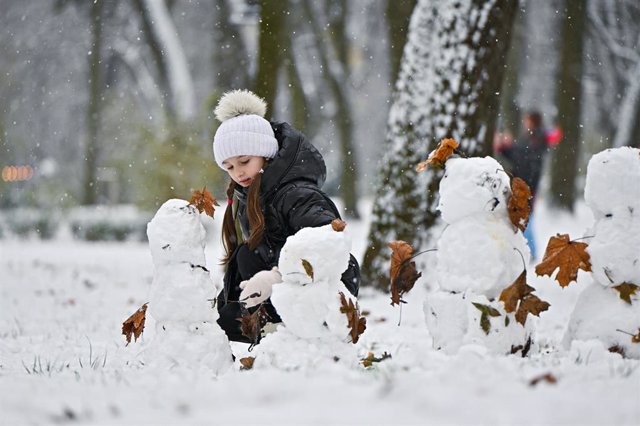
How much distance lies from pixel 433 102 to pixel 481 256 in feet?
11.8

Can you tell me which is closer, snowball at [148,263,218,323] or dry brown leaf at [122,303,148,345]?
snowball at [148,263,218,323]

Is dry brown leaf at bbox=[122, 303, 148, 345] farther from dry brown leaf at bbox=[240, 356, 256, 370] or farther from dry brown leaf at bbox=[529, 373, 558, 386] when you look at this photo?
dry brown leaf at bbox=[529, 373, 558, 386]

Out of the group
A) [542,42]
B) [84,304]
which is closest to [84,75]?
[542,42]

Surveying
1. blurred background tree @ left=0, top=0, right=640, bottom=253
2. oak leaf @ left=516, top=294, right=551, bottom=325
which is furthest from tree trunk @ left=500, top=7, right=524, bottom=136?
oak leaf @ left=516, top=294, right=551, bottom=325

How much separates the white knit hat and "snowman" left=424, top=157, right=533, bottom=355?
103 centimetres

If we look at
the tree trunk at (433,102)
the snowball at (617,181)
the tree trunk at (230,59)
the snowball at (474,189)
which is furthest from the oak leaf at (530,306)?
the tree trunk at (230,59)

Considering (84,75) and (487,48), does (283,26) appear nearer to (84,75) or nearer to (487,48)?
(487,48)

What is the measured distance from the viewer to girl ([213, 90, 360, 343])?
3.74 m

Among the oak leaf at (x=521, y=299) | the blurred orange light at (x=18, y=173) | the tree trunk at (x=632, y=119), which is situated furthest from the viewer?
the blurred orange light at (x=18, y=173)

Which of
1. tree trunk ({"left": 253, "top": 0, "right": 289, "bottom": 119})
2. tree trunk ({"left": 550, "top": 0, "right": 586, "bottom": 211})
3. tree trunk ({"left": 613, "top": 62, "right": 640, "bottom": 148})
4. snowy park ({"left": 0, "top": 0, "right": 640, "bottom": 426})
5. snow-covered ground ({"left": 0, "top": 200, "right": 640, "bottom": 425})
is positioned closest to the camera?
snow-covered ground ({"left": 0, "top": 200, "right": 640, "bottom": 425})

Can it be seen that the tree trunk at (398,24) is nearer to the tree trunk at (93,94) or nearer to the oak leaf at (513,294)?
the oak leaf at (513,294)

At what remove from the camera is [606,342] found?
3193 mm

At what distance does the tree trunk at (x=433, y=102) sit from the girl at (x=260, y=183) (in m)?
2.79

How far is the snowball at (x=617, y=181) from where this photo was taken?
319 centimetres
